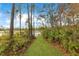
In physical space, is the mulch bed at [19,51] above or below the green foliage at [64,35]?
below

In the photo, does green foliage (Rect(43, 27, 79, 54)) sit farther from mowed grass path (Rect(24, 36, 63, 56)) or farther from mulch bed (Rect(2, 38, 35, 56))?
mulch bed (Rect(2, 38, 35, 56))

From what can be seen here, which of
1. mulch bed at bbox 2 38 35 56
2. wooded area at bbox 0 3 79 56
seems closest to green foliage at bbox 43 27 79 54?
wooded area at bbox 0 3 79 56

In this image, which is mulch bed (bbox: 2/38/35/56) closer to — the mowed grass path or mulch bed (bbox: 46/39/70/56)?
the mowed grass path

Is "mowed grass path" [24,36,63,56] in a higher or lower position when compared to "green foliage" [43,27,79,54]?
lower

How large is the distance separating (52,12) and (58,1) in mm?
138

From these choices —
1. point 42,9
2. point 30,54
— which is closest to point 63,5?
point 42,9

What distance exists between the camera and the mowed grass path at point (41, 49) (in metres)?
2.27

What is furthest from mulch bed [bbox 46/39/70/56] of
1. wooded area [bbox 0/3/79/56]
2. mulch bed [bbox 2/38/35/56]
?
mulch bed [bbox 2/38/35/56]

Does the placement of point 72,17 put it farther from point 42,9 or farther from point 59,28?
point 42,9

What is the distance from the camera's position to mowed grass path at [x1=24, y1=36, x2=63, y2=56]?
2265 mm

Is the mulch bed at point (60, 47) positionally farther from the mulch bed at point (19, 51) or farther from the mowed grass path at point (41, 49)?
the mulch bed at point (19, 51)

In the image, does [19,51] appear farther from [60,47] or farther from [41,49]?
[60,47]

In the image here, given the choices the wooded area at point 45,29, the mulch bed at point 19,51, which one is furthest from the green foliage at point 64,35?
the mulch bed at point 19,51

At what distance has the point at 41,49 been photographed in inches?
89.7
